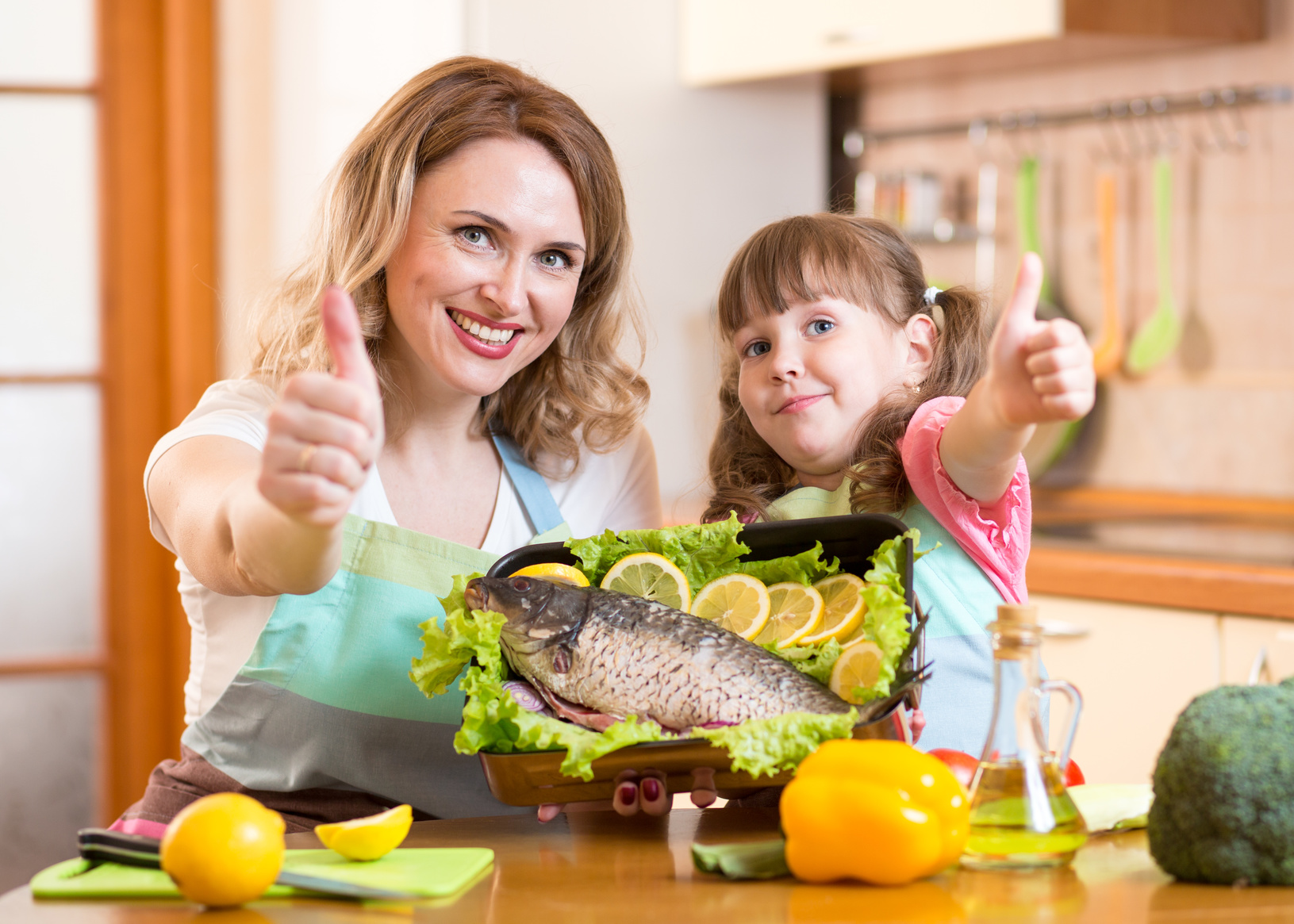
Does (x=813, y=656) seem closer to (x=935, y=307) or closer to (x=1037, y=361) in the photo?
(x=1037, y=361)

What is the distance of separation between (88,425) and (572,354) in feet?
5.80

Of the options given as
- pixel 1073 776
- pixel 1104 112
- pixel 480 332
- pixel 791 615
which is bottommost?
pixel 1073 776

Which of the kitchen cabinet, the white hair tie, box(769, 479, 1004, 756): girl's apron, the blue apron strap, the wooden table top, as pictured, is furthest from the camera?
the kitchen cabinet

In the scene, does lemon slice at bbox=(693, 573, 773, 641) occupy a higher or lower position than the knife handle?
higher

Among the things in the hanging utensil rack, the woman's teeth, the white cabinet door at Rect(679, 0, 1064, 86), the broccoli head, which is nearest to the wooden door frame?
the white cabinet door at Rect(679, 0, 1064, 86)

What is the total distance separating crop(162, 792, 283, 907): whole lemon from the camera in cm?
81

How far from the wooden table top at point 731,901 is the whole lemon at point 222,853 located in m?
0.02

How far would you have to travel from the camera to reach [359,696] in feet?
4.36

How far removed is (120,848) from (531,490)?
826 mm

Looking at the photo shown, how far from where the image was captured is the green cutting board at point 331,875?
86 cm

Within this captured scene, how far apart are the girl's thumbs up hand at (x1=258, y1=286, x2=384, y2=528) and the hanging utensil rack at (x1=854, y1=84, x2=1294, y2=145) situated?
226 centimetres

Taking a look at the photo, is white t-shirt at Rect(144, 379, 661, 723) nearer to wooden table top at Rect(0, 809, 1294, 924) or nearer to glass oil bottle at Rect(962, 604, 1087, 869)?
wooden table top at Rect(0, 809, 1294, 924)

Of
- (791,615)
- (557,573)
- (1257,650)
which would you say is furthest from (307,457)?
(1257,650)

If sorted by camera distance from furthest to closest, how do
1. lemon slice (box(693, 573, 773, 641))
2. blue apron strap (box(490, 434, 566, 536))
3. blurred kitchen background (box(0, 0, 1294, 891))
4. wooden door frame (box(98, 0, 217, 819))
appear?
wooden door frame (box(98, 0, 217, 819)) → blurred kitchen background (box(0, 0, 1294, 891)) → blue apron strap (box(490, 434, 566, 536)) → lemon slice (box(693, 573, 773, 641))
